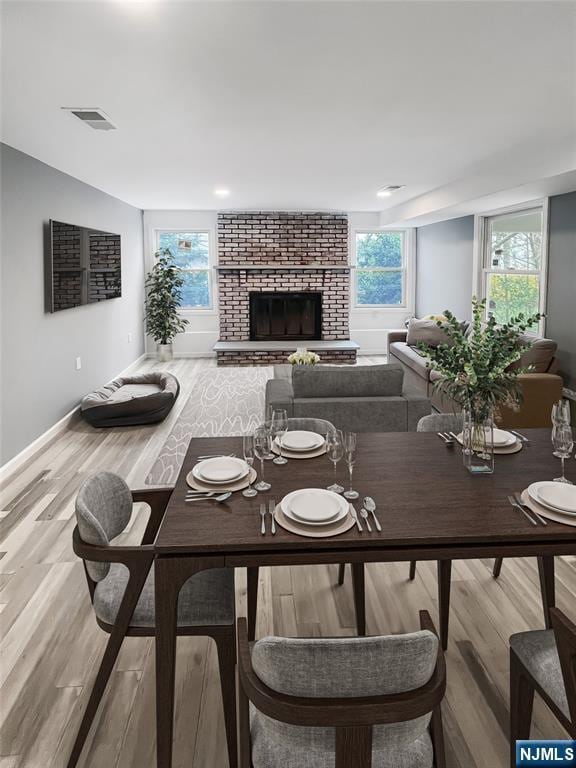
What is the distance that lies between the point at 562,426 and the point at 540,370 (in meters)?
3.45

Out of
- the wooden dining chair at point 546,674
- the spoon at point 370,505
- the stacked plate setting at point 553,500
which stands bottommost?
the wooden dining chair at point 546,674

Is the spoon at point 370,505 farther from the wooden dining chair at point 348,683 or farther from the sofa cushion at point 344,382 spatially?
the sofa cushion at point 344,382

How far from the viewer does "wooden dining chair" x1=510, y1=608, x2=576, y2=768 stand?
50.4 inches

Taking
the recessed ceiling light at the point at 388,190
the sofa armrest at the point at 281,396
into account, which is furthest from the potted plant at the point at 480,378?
the recessed ceiling light at the point at 388,190

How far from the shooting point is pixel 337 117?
366cm

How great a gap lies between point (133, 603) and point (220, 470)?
52 cm

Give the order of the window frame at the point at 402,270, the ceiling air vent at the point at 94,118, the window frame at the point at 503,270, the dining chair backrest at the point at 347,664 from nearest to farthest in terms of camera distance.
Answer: the dining chair backrest at the point at 347,664, the ceiling air vent at the point at 94,118, the window frame at the point at 503,270, the window frame at the point at 402,270

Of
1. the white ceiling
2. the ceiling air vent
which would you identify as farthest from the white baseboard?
the ceiling air vent

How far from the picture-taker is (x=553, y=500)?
174cm

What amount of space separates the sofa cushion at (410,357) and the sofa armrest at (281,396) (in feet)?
6.86

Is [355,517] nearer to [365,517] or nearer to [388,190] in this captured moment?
[365,517]

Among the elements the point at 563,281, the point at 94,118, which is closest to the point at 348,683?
the point at 94,118

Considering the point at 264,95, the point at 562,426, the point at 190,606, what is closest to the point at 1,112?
the point at 264,95

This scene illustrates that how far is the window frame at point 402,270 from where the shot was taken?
32.7 ft
